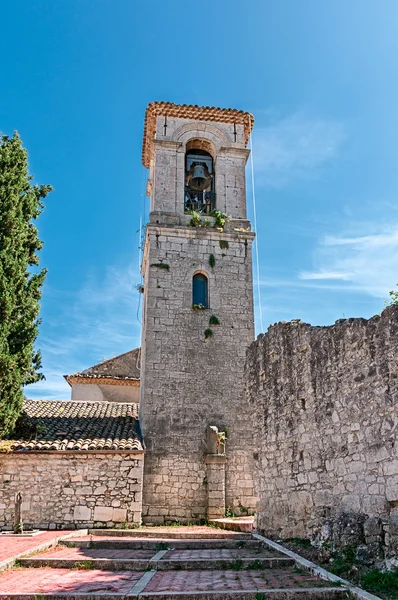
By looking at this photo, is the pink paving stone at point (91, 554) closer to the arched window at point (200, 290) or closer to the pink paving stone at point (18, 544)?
the pink paving stone at point (18, 544)

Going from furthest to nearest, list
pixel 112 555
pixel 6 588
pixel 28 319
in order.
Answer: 1. pixel 28 319
2. pixel 112 555
3. pixel 6 588

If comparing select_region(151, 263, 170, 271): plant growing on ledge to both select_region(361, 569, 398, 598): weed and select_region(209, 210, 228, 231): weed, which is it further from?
select_region(361, 569, 398, 598): weed

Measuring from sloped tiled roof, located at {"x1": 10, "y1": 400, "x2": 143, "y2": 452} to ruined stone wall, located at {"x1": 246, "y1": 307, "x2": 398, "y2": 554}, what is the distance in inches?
232

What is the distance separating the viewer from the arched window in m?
17.3

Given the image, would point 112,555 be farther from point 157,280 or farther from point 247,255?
point 247,255

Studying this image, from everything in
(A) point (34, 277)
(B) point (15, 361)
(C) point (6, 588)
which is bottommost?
(C) point (6, 588)

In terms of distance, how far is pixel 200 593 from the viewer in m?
5.50

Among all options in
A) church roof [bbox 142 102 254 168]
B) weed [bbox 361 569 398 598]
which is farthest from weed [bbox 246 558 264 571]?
church roof [bbox 142 102 254 168]

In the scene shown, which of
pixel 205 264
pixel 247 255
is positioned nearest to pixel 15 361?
pixel 205 264

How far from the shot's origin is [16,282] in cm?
1506

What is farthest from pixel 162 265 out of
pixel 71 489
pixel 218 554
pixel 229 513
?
pixel 218 554

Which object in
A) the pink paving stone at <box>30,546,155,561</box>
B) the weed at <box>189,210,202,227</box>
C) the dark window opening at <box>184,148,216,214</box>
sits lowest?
the pink paving stone at <box>30,546,155,561</box>

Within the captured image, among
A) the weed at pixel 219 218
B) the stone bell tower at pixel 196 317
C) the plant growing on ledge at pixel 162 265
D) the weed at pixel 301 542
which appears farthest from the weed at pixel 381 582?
the weed at pixel 219 218

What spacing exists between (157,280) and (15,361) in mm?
5212
